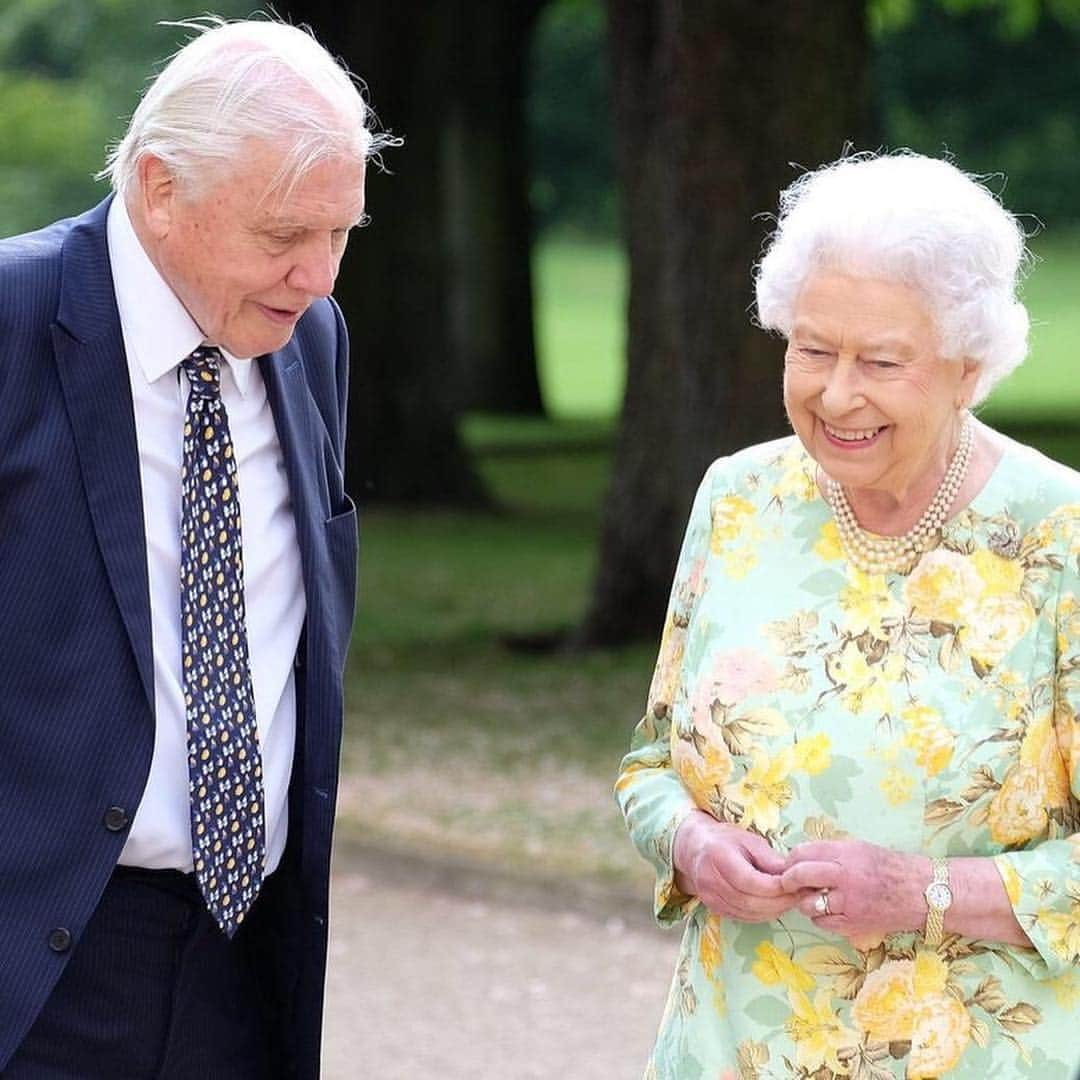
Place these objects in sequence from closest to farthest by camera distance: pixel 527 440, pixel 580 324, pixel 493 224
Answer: pixel 527 440 → pixel 493 224 → pixel 580 324

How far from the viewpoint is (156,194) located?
2971 mm

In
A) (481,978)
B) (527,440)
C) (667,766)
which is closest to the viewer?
(667,766)

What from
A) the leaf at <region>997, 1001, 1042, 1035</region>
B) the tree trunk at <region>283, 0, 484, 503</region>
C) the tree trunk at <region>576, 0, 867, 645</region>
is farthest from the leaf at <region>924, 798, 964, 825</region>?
the tree trunk at <region>283, 0, 484, 503</region>

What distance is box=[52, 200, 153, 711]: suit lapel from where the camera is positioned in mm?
2883

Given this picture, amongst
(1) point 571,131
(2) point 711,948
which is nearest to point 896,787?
(2) point 711,948

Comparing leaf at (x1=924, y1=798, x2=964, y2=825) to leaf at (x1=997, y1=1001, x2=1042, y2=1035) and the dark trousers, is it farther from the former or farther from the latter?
the dark trousers

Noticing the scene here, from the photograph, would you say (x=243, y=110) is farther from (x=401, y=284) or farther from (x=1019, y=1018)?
(x=401, y=284)

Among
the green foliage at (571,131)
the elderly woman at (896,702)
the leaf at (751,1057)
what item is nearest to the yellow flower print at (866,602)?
the elderly woman at (896,702)

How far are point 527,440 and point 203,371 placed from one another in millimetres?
20009

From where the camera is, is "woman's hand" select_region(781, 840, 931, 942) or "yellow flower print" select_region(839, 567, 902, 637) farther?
"yellow flower print" select_region(839, 567, 902, 637)

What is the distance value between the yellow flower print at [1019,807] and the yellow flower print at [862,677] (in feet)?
0.56

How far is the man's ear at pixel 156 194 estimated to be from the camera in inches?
116

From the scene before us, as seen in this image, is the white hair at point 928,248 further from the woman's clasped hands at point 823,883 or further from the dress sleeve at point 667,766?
the woman's clasped hands at point 823,883

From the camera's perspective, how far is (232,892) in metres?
2.98
